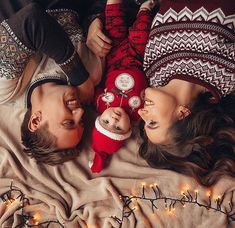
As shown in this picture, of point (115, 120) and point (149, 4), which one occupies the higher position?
point (149, 4)

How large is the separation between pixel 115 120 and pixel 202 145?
255 millimetres

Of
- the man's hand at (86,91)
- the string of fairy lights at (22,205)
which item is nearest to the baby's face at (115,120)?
the man's hand at (86,91)

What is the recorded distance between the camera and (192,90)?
3.57 ft

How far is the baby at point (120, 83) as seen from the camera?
1.11 metres

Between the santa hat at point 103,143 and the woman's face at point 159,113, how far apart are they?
3.3 inches

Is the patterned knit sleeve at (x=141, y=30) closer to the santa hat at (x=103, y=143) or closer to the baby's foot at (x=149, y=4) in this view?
the baby's foot at (x=149, y=4)

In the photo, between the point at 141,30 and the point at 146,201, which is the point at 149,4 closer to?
the point at 141,30

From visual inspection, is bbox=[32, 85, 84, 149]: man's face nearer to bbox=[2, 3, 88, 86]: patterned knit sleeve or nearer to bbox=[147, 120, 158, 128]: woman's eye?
bbox=[2, 3, 88, 86]: patterned knit sleeve

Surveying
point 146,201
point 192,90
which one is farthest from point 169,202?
point 192,90

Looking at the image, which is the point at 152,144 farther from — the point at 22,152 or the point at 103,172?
the point at 22,152

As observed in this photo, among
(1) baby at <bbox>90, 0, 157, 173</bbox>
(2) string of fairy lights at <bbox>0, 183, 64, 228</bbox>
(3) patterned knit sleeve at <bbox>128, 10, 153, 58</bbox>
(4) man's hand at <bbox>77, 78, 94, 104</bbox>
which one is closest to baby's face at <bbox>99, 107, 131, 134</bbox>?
(1) baby at <bbox>90, 0, 157, 173</bbox>

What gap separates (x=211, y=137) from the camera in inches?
43.3

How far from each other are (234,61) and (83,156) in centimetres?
52

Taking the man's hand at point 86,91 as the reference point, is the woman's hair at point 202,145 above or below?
below
